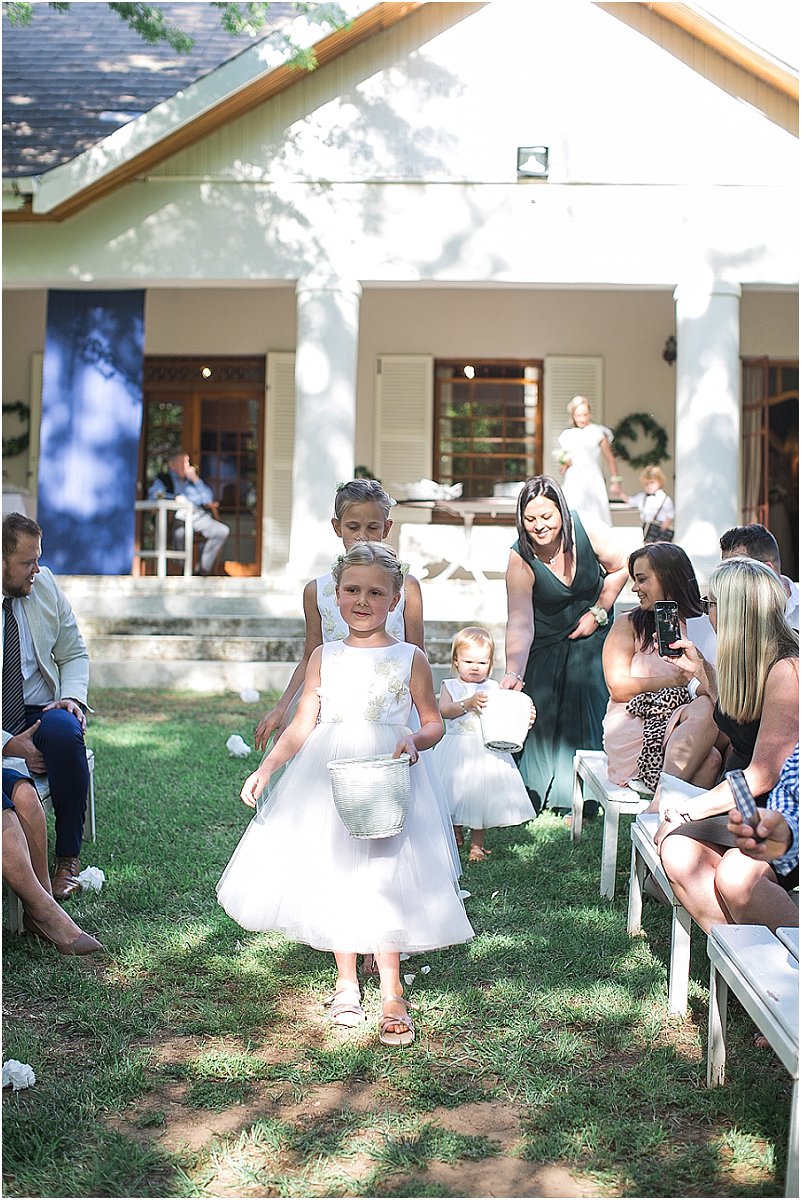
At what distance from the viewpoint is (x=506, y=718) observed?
424cm

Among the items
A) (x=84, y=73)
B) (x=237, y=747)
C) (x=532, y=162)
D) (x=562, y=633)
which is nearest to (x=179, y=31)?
(x=84, y=73)

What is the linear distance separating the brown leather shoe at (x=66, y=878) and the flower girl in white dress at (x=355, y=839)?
102 cm

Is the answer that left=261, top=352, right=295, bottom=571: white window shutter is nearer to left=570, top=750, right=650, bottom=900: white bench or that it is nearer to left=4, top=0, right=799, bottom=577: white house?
left=4, top=0, right=799, bottom=577: white house

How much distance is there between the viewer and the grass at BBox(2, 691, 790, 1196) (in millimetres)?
2375

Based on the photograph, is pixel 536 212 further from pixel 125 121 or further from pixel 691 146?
pixel 125 121

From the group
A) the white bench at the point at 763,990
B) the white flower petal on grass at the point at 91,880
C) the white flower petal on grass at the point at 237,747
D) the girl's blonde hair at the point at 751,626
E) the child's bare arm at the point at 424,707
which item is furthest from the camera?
the white flower petal on grass at the point at 237,747

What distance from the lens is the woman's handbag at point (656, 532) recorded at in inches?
450

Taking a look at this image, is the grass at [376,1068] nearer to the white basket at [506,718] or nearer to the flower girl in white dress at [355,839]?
the flower girl in white dress at [355,839]

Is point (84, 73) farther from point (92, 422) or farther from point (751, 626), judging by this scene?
point (751, 626)

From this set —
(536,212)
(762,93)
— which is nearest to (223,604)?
(536,212)

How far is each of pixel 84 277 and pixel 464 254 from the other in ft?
11.4

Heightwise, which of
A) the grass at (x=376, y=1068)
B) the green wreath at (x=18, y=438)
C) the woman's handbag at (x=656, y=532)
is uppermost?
the green wreath at (x=18, y=438)

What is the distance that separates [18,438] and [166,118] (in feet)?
15.6

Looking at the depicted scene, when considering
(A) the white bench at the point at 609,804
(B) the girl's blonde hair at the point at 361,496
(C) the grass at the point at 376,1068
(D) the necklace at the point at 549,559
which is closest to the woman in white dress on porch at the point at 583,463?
(D) the necklace at the point at 549,559
